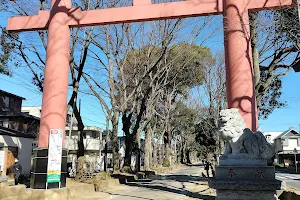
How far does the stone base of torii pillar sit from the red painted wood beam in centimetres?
468

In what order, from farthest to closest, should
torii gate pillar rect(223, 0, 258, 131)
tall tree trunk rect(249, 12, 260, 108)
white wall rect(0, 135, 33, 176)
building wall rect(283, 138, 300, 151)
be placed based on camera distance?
building wall rect(283, 138, 300, 151)
white wall rect(0, 135, 33, 176)
tall tree trunk rect(249, 12, 260, 108)
torii gate pillar rect(223, 0, 258, 131)

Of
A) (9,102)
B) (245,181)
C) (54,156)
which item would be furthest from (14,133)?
(245,181)

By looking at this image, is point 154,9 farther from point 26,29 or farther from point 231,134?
point 231,134

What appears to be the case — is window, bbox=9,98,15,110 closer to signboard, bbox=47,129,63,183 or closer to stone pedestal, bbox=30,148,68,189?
stone pedestal, bbox=30,148,68,189

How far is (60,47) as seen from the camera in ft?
33.3

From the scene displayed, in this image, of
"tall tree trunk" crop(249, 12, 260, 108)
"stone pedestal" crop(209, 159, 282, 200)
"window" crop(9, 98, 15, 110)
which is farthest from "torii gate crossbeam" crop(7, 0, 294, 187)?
"window" crop(9, 98, 15, 110)

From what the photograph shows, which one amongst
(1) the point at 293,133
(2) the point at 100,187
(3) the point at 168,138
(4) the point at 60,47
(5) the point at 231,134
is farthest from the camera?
(1) the point at 293,133

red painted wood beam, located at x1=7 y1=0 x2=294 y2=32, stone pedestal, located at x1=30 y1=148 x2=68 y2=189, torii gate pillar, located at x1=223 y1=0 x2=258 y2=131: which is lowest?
stone pedestal, located at x1=30 y1=148 x2=68 y2=189

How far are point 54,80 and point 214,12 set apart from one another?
5869 mm

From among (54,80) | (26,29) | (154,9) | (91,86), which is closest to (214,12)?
(154,9)

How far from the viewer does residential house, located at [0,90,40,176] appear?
18.3 metres

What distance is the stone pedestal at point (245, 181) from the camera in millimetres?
5531

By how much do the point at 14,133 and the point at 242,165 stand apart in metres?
17.8

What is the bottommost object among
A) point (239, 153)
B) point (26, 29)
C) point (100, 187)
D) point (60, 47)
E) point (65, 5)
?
point (100, 187)
